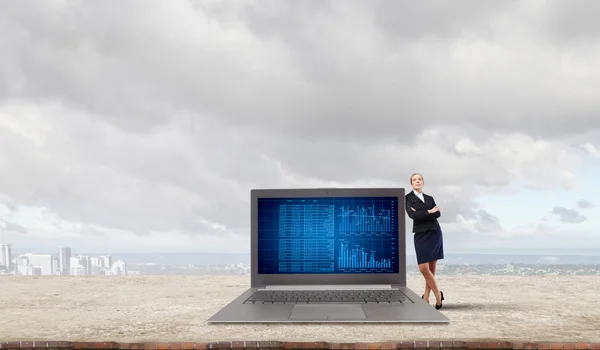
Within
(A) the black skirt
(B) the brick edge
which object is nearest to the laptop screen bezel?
(A) the black skirt

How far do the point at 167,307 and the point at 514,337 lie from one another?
269cm

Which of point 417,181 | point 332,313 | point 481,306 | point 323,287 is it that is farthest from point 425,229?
point 332,313

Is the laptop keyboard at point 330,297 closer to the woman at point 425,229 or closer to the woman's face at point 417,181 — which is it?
the woman at point 425,229

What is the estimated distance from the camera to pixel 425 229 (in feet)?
13.5

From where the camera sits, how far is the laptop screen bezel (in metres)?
3.73

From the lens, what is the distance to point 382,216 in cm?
377

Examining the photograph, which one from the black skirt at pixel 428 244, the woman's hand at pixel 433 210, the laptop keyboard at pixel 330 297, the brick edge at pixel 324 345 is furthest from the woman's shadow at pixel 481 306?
the brick edge at pixel 324 345

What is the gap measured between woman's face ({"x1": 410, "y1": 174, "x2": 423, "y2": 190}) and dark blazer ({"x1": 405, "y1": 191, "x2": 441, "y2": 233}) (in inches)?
2.2

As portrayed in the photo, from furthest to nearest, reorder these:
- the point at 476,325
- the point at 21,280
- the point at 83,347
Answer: the point at 21,280 → the point at 476,325 → the point at 83,347

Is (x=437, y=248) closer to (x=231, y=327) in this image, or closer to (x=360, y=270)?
(x=360, y=270)

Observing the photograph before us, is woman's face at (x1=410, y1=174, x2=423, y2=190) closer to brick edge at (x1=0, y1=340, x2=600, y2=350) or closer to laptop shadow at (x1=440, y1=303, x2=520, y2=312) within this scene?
laptop shadow at (x1=440, y1=303, x2=520, y2=312)

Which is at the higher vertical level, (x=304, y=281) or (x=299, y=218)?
(x=299, y=218)

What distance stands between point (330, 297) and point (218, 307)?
1314 millimetres

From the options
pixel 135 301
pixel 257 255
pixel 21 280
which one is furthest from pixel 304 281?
pixel 21 280
